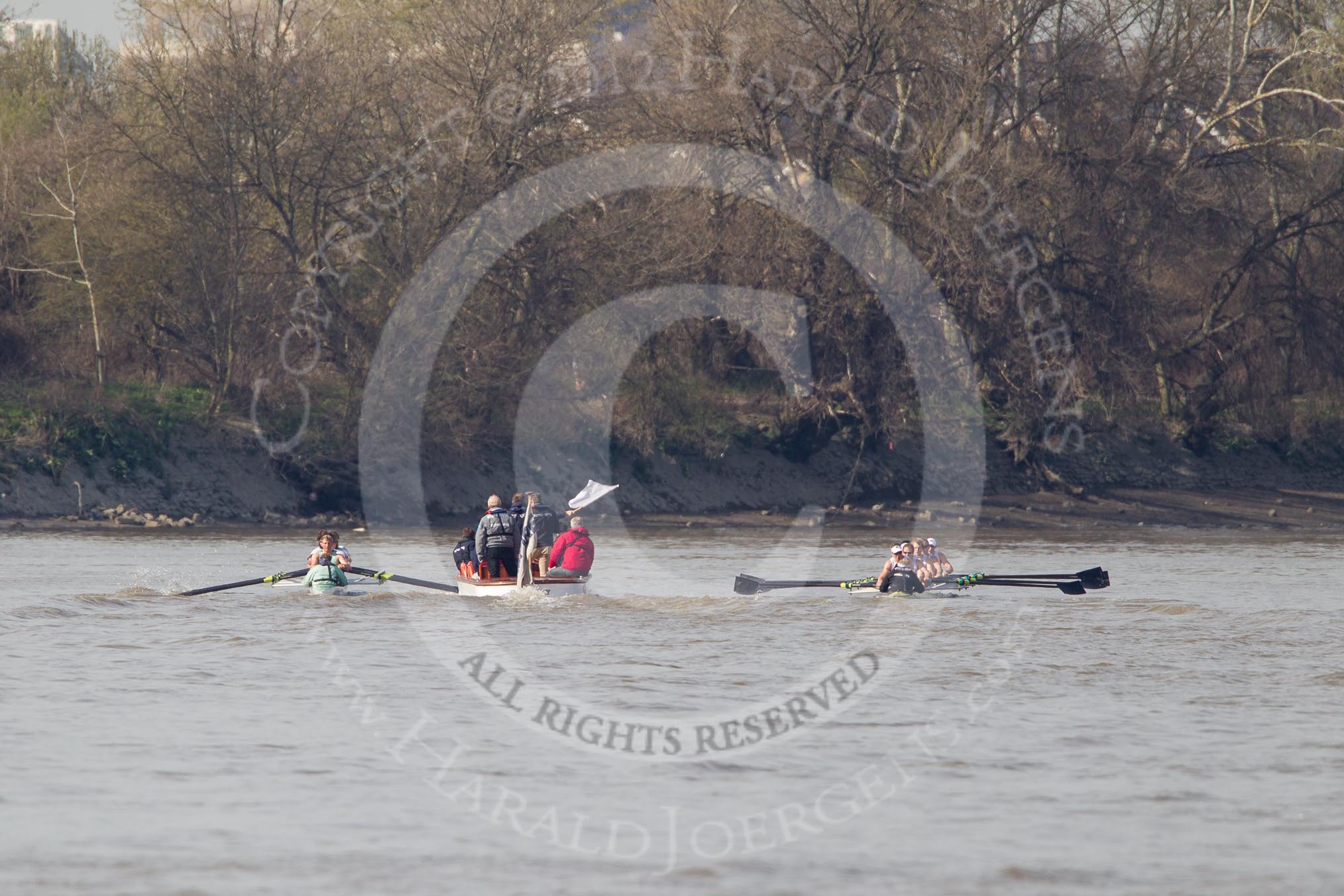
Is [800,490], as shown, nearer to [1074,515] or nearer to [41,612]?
[1074,515]

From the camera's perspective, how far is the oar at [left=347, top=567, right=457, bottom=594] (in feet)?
75.3

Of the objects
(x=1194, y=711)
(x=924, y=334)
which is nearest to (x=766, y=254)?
(x=924, y=334)

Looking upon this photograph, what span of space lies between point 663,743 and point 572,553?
10074mm

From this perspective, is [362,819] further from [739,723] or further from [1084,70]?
[1084,70]

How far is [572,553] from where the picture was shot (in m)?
23.5

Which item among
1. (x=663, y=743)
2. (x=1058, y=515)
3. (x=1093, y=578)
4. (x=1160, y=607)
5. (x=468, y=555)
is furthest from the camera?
(x=1058, y=515)

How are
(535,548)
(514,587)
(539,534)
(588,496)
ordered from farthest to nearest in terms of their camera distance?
1. (588,496)
2. (535,548)
3. (539,534)
4. (514,587)

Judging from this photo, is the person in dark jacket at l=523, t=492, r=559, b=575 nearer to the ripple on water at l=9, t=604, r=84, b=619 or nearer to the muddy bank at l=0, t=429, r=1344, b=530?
the ripple on water at l=9, t=604, r=84, b=619

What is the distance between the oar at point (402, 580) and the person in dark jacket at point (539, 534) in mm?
1314

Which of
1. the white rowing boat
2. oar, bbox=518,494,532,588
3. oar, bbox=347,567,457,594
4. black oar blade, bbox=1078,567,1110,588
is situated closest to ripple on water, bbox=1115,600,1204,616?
black oar blade, bbox=1078,567,1110,588

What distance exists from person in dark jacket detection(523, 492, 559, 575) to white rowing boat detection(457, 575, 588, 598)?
387 millimetres

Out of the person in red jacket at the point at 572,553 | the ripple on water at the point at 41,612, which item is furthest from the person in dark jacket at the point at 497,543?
the ripple on water at the point at 41,612

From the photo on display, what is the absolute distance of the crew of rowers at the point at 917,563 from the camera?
77.8ft

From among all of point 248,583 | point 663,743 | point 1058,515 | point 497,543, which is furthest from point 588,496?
point 1058,515
